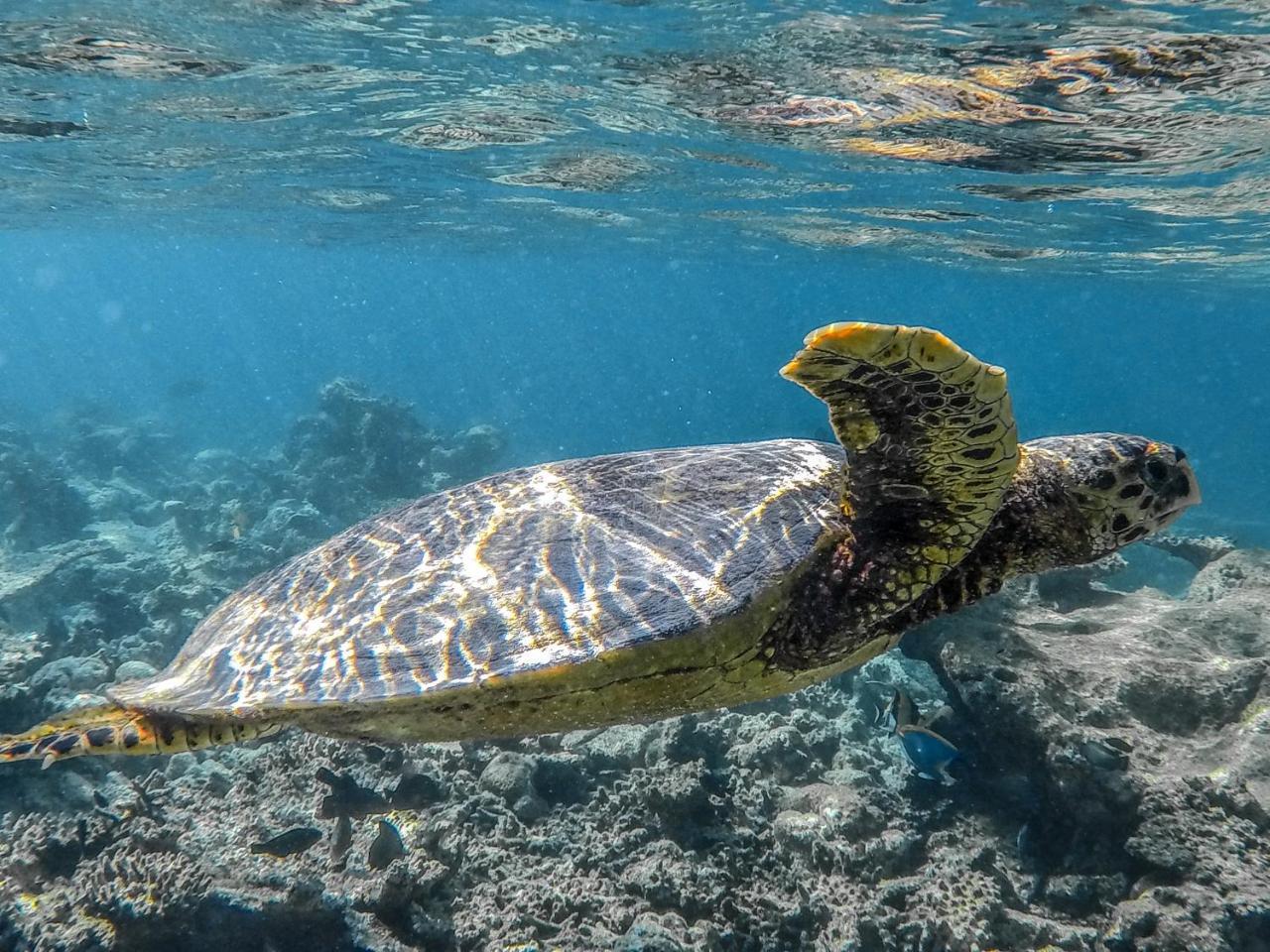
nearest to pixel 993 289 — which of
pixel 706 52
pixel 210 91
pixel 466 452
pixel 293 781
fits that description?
pixel 466 452

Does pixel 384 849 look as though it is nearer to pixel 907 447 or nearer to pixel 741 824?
pixel 741 824

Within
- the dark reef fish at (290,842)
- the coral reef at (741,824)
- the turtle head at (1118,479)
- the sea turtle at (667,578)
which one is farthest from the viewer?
the dark reef fish at (290,842)

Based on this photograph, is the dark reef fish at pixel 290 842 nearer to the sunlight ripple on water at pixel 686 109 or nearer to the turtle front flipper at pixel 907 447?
the turtle front flipper at pixel 907 447

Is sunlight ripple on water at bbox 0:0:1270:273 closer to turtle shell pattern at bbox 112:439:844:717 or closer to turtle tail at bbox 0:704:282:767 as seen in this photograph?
turtle shell pattern at bbox 112:439:844:717

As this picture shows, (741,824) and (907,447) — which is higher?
(907,447)

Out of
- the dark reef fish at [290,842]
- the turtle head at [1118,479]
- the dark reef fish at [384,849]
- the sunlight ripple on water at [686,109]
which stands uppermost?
the sunlight ripple on water at [686,109]

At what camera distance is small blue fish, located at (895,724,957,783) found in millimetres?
5812

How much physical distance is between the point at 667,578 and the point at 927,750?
3676 mm

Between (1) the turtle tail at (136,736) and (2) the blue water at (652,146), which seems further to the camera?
(2) the blue water at (652,146)

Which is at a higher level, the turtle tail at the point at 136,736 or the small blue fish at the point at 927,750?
the turtle tail at the point at 136,736

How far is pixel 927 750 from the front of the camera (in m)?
5.84

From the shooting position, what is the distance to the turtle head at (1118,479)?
3.68 m

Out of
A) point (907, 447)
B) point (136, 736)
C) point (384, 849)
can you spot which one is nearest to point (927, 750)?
point (907, 447)

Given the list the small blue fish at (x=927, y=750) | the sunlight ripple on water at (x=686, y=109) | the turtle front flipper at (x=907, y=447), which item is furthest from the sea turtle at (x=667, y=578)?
the sunlight ripple on water at (x=686, y=109)
